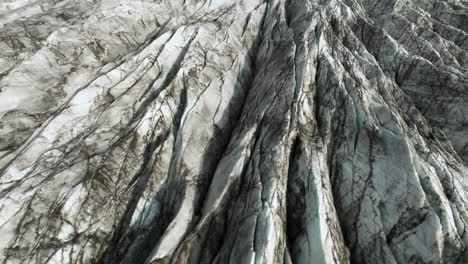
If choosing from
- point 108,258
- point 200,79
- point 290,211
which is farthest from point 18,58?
point 290,211

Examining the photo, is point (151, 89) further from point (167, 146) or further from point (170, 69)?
point (167, 146)

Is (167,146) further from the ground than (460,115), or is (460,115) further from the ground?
(460,115)

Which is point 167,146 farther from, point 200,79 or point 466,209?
point 466,209

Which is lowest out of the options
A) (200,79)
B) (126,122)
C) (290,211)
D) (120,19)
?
(290,211)

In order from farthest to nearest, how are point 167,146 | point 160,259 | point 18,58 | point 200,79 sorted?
point 200,79 < point 18,58 < point 167,146 < point 160,259

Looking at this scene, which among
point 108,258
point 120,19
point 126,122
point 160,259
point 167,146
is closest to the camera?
point 160,259

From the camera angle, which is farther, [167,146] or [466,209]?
[167,146]
